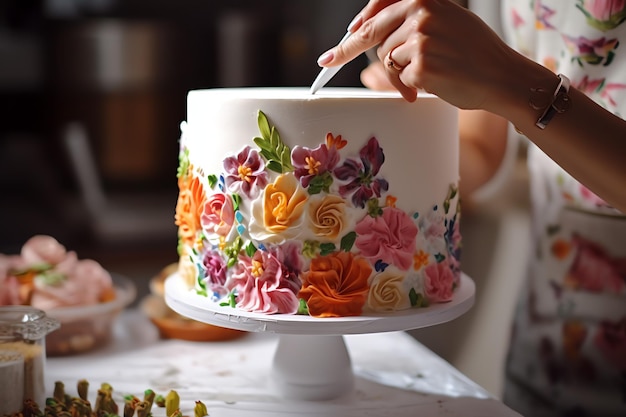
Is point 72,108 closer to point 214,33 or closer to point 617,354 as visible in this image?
point 214,33

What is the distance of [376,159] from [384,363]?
1.37 ft

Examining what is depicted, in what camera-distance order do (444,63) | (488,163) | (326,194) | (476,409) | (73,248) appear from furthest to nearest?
(73,248)
(488,163)
(476,409)
(326,194)
(444,63)

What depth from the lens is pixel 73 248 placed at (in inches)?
117

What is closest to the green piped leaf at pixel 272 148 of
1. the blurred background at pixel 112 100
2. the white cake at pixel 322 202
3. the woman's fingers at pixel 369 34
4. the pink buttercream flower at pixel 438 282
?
the white cake at pixel 322 202

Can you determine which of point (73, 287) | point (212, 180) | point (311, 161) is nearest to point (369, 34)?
point (311, 161)

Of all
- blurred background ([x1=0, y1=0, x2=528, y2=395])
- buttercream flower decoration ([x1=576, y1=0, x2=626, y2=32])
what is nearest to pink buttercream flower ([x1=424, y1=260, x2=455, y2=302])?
buttercream flower decoration ([x1=576, y1=0, x2=626, y2=32])

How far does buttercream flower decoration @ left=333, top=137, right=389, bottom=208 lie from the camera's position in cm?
95

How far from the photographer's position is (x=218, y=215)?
100cm

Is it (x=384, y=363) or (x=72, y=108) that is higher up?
(x=72, y=108)

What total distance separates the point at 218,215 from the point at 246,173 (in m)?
0.07

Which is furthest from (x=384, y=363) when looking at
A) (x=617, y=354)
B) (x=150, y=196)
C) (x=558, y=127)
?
(x=150, y=196)

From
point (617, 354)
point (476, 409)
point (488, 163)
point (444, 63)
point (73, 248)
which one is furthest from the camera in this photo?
point (73, 248)

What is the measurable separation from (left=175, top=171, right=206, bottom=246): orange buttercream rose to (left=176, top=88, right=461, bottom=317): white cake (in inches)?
0.5

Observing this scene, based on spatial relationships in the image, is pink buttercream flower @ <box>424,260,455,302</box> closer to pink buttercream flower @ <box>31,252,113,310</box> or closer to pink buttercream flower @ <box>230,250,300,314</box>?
pink buttercream flower @ <box>230,250,300,314</box>
